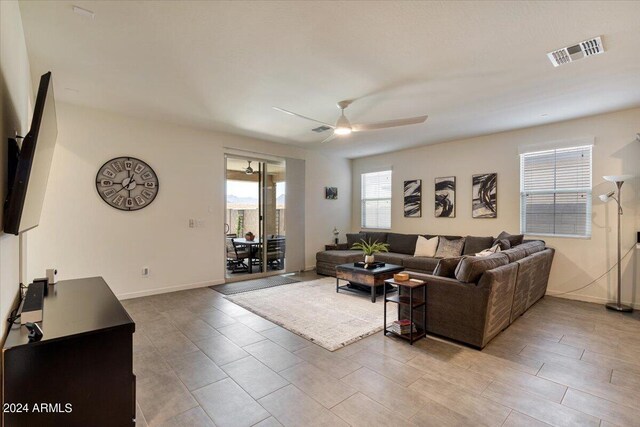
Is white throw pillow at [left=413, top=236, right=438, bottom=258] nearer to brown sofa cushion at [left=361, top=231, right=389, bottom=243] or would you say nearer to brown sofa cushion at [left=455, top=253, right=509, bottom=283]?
brown sofa cushion at [left=361, top=231, right=389, bottom=243]

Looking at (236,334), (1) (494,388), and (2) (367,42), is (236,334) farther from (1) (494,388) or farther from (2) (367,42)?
(2) (367,42)

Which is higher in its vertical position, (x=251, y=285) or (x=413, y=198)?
(x=413, y=198)

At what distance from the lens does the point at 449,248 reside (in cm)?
562

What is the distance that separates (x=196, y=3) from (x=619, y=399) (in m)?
4.06

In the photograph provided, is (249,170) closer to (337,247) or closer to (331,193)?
(331,193)

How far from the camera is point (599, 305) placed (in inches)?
170

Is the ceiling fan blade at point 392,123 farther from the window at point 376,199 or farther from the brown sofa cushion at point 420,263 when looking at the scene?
the window at point 376,199

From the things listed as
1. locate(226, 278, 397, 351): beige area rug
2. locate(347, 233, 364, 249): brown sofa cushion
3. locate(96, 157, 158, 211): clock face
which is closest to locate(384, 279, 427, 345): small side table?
locate(226, 278, 397, 351): beige area rug

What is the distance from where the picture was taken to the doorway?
6.28m

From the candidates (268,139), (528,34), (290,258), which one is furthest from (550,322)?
(268,139)

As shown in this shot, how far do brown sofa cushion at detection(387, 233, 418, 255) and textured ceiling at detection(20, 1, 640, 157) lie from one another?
2.67m

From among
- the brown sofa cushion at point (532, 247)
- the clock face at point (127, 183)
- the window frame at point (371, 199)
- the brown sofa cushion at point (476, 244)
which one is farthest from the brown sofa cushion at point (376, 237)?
the clock face at point (127, 183)

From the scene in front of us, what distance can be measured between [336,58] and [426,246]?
4.24 m

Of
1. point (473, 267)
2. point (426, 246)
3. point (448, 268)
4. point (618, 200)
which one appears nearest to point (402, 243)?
point (426, 246)
